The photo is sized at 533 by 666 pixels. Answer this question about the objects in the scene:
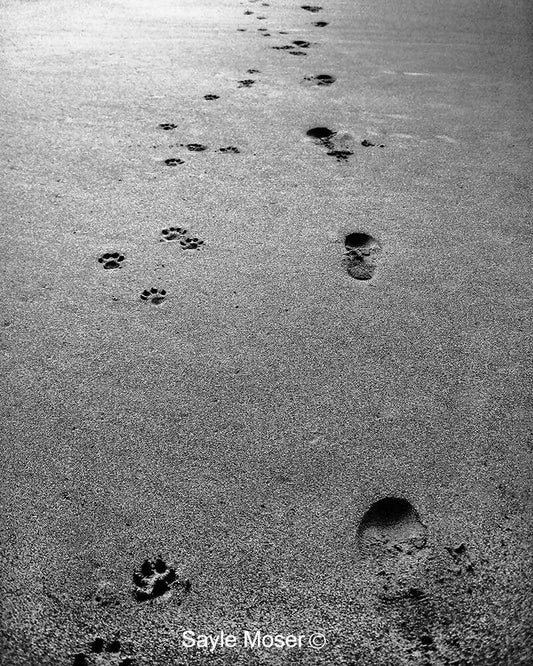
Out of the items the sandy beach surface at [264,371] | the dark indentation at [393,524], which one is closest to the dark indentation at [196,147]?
the sandy beach surface at [264,371]

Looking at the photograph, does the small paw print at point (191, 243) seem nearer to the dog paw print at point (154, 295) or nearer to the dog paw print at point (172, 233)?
the dog paw print at point (172, 233)

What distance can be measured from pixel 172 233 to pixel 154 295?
0.35m

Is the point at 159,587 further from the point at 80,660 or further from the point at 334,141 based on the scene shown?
the point at 334,141

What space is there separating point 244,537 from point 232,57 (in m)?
3.06

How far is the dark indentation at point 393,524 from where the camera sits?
1.30 metres

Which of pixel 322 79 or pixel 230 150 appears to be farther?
pixel 322 79

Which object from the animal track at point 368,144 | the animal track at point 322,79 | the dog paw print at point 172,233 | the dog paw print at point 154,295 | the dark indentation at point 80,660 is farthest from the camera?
the animal track at point 322,79

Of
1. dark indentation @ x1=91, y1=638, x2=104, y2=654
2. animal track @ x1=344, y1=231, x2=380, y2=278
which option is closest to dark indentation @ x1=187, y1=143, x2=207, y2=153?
animal track @ x1=344, y1=231, x2=380, y2=278

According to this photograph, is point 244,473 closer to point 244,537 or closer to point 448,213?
point 244,537

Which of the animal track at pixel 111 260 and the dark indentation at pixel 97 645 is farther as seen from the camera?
the animal track at pixel 111 260

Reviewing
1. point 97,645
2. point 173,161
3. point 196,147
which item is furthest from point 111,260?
point 97,645

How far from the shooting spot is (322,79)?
322cm

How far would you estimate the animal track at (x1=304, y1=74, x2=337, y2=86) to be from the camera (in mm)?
3172

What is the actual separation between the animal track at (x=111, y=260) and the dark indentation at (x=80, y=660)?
4.03ft
